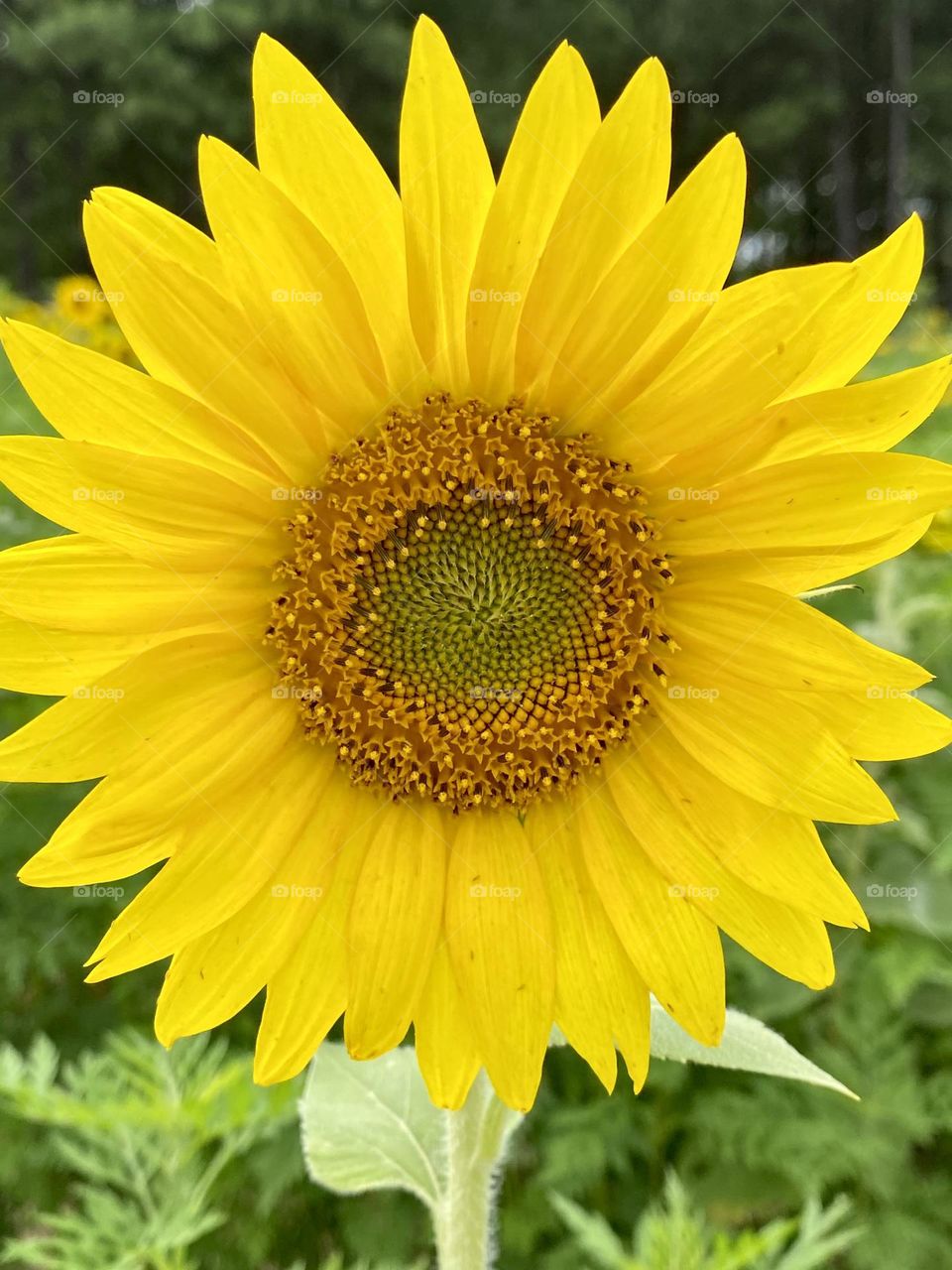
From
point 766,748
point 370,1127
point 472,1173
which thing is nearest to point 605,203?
point 766,748

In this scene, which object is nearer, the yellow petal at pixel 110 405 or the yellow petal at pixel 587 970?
the yellow petal at pixel 110 405

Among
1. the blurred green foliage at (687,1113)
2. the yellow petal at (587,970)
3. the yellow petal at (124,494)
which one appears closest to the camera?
the yellow petal at (124,494)

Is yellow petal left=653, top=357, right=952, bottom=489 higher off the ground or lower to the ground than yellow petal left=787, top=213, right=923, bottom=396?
lower

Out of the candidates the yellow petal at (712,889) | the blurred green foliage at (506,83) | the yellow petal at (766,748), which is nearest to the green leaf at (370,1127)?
the yellow petal at (712,889)

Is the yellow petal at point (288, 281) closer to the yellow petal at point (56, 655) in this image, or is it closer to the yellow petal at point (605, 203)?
the yellow petal at point (605, 203)

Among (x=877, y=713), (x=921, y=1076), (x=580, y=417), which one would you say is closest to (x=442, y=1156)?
(x=877, y=713)

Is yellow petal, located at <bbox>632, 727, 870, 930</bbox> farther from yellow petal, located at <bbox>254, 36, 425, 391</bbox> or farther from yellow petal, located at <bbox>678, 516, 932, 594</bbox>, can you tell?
yellow petal, located at <bbox>254, 36, 425, 391</bbox>

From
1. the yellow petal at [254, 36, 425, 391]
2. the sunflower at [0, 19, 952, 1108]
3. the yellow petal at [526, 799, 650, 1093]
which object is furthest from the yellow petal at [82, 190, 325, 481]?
the yellow petal at [526, 799, 650, 1093]
